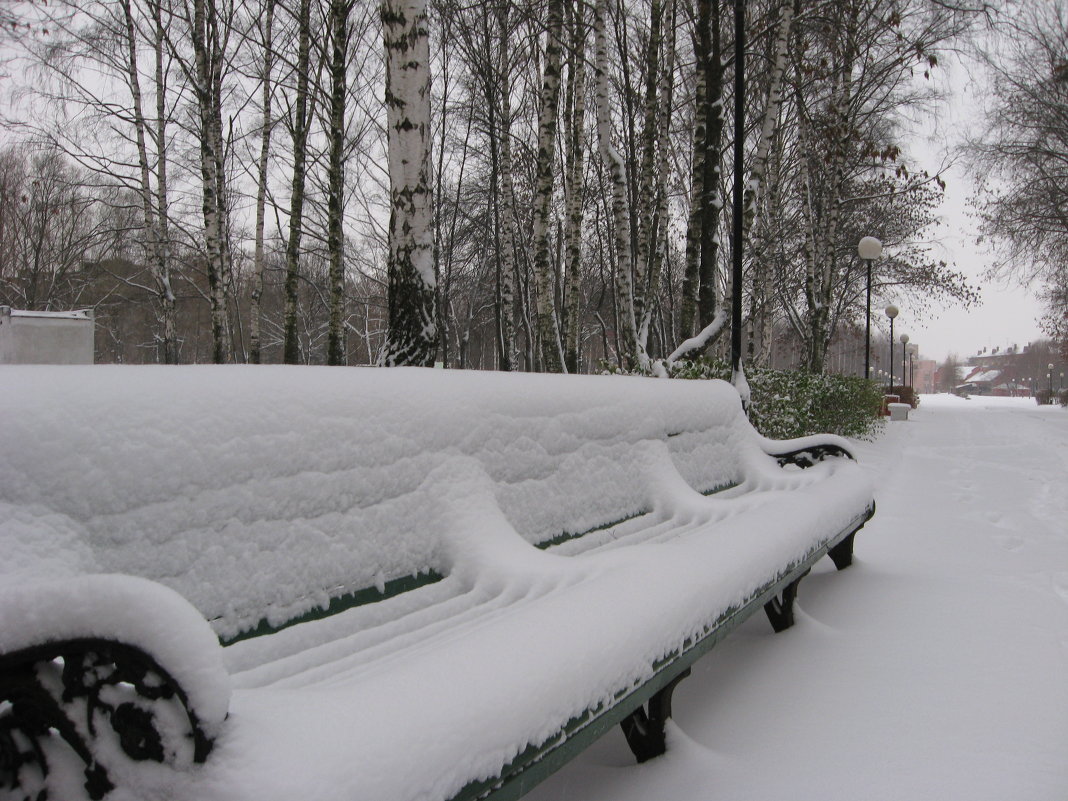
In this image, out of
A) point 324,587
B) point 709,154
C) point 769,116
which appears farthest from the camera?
point 769,116

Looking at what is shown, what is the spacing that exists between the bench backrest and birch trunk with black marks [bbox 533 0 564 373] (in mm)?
7157

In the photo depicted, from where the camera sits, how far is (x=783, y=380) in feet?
33.0

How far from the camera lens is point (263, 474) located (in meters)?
1.60

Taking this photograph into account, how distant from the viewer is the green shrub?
826 cm

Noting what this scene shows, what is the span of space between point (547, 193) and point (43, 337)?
6.23 meters

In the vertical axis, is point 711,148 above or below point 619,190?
above

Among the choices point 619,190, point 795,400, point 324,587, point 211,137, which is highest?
point 211,137

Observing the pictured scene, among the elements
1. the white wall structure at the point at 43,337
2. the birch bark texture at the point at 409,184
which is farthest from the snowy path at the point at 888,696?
the white wall structure at the point at 43,337

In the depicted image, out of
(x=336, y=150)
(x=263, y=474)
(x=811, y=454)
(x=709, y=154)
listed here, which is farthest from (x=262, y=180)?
(x=263, y=474)

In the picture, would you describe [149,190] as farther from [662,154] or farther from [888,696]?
[888,696]

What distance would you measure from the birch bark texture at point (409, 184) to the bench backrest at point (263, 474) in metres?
2.18

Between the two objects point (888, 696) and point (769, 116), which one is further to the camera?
point (769, 116)

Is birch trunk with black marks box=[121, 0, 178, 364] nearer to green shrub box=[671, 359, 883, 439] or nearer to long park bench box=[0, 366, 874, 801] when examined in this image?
green shrub box=[671, 359, 883, 439]

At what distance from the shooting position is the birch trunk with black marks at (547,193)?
28.5 ft
